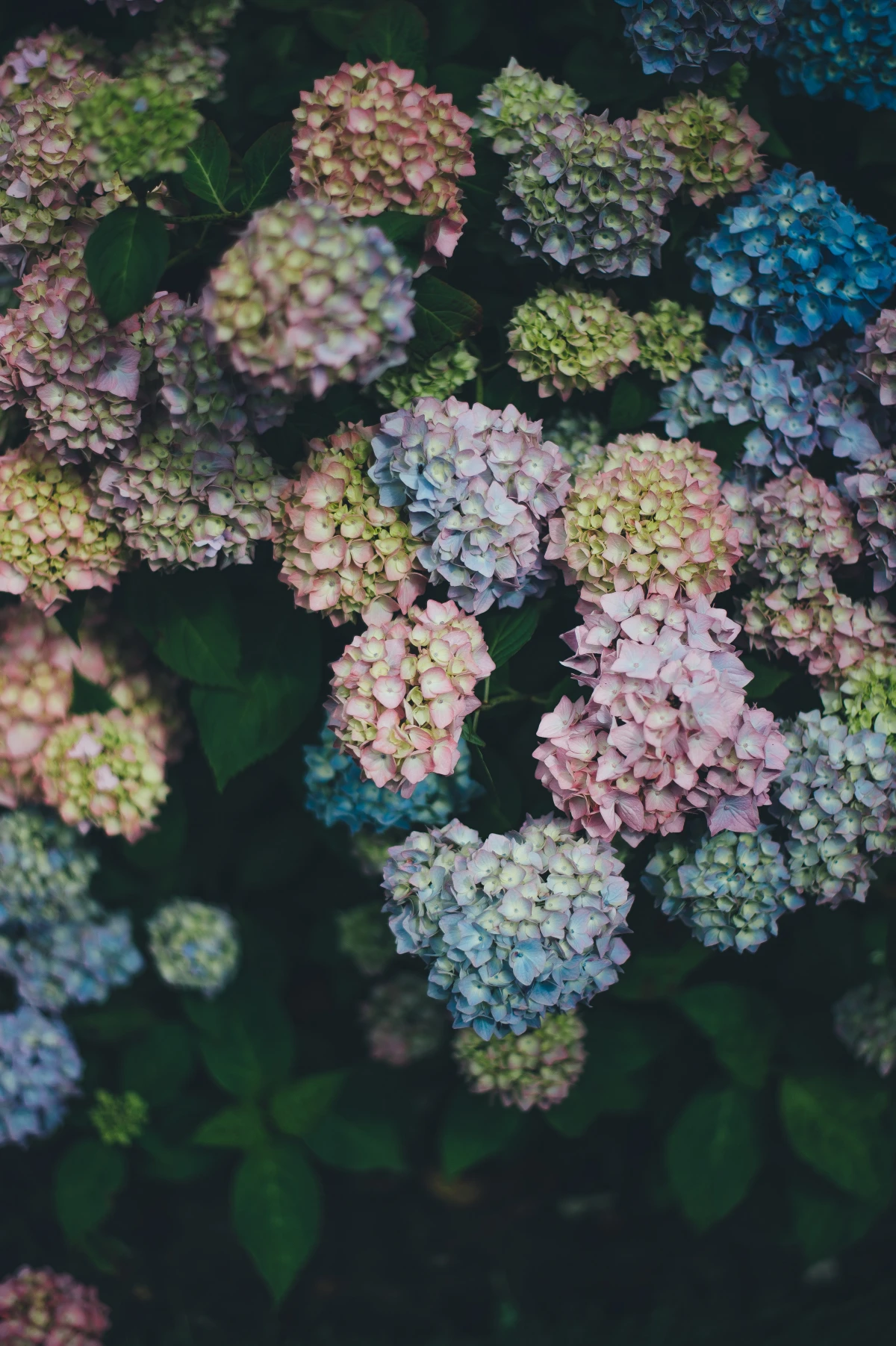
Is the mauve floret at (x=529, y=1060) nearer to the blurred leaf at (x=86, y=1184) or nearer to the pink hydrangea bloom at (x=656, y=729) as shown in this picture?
the pink hydrangea bloom at (x=656, y=729)

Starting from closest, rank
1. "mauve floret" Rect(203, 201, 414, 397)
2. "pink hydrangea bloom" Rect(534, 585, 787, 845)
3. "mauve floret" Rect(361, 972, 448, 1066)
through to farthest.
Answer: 1. "mauve floret" Rect(203, 201, 414, 397)
2. "pink hydrangea bloom" Rect(534, 585, 787, 845)
3. "mauve floret" Rect(361, 972, 448, 1066)

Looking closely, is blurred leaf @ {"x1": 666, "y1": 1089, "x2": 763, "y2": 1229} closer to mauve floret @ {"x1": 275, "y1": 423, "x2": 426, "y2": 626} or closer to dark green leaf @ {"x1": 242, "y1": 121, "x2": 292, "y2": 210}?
mauve floret @ {"x1": 275, "y1": 423, "x2": 426, "y2": 626}

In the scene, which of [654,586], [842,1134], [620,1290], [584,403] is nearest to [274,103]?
[584,403]

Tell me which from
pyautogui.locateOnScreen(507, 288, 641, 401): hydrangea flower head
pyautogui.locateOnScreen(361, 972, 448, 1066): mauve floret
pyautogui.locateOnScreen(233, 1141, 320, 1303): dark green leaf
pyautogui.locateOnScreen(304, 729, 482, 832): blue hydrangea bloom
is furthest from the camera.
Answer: pyautogui.locateOnScreen(361, 972, 448, 1066): mauve floret

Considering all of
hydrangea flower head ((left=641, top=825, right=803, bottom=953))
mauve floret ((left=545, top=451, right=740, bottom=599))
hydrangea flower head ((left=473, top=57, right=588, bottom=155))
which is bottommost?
hydrangea flower head ((left=641, top=825, right=803, bottom=953))

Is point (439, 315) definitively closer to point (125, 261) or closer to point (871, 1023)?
point (125, 261)

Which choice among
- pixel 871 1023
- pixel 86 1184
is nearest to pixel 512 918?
pixel 871 1023

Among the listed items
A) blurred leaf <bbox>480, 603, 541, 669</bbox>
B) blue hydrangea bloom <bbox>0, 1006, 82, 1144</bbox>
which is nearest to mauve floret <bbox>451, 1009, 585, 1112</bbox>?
blurred leaf <bbox>480, 603, 541, 669</bbox>
